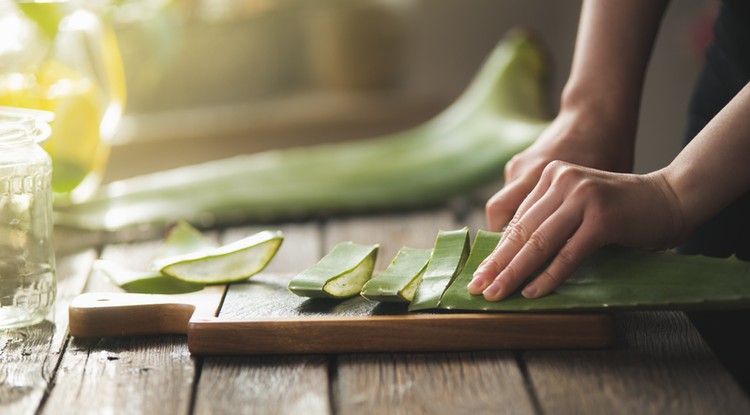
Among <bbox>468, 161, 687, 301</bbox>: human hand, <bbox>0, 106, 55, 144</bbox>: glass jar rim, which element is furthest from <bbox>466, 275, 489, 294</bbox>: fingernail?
<bbox>0, 106, 55, 144</bbox>: glass jar rim

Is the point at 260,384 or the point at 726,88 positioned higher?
the point at 726,88

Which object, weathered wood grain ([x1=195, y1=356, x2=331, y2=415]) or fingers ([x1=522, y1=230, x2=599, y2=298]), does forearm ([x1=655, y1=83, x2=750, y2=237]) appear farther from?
weathered wood grain ([x1=195, y1=356, x2=331, y2=415])

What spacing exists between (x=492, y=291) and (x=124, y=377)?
339 mm

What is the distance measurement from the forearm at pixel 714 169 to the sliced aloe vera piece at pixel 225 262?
427 millimetres

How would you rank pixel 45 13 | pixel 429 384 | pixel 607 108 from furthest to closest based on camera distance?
pixel 45 13
pixel 607 108
pixel 429 384

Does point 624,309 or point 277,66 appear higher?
point 624,309

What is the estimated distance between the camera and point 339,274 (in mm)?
940

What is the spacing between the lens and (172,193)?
1.50 metres

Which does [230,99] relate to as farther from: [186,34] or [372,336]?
[372,336]

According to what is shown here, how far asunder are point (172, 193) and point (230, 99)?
143 centimetres

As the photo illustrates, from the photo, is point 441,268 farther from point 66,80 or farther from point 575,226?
point 66,80

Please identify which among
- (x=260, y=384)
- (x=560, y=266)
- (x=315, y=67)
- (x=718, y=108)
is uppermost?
(x=718, y=108)

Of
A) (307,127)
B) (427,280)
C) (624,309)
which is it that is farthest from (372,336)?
(307,127)

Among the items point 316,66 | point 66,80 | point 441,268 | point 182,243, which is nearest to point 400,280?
point 441,268
